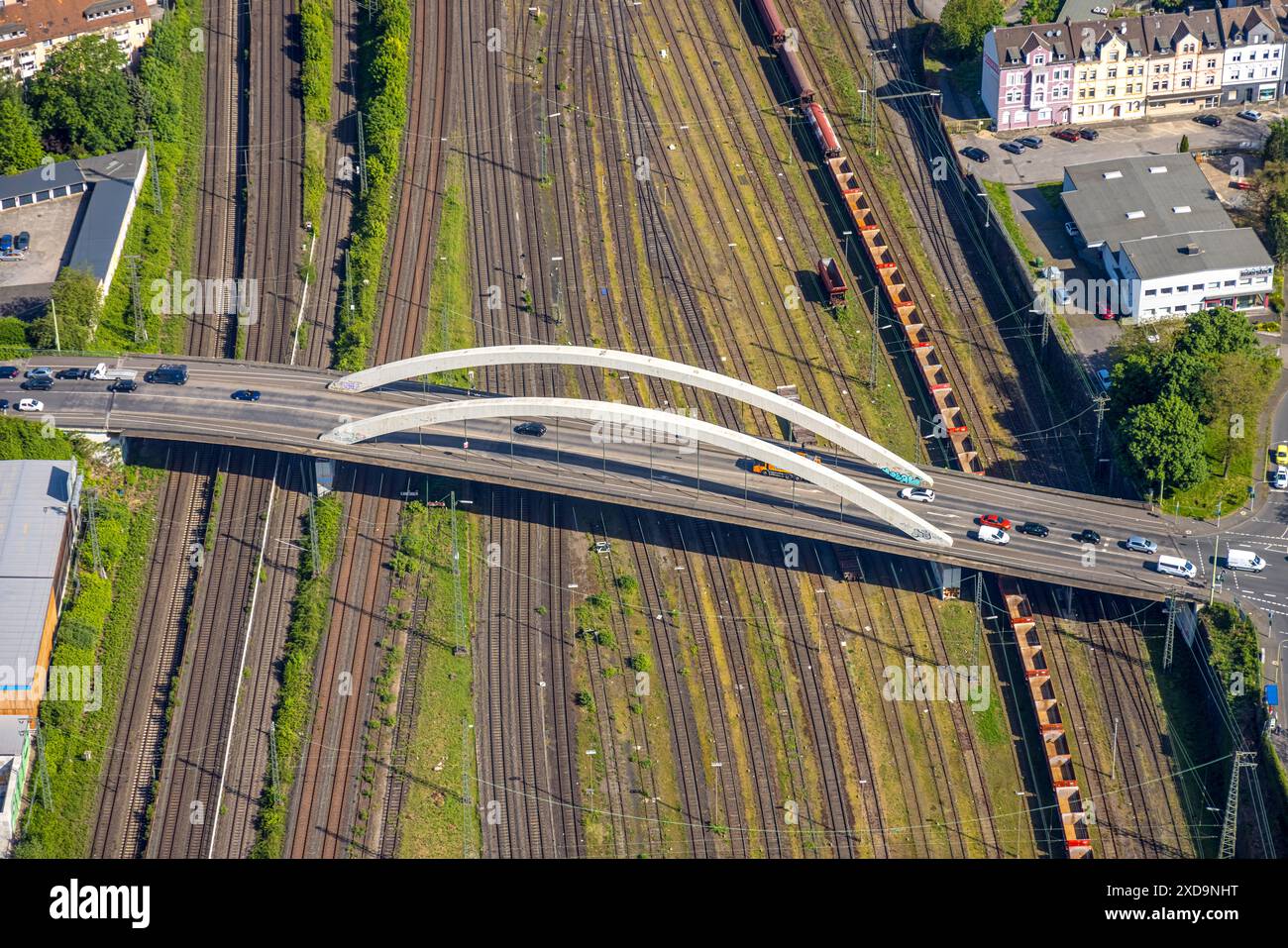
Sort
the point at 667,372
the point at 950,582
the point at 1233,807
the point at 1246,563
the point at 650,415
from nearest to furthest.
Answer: the point at 1233,807
the point at 650,415
the point at 1246,563
the point at 950,582
the point at 667,372

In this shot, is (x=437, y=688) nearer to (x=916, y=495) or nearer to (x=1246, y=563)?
(x=916, y=495)

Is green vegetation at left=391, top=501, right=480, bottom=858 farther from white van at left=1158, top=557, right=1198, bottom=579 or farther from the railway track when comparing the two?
white van at left=1158, top=557, right=1198, bottom=579

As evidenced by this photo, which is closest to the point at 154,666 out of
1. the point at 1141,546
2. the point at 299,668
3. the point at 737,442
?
the point at 299,668

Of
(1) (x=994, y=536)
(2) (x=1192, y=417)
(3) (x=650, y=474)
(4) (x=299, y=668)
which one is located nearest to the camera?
(4) (x=299, y=668)

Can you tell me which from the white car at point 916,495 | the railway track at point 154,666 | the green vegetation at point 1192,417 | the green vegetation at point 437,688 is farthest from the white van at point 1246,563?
the railway track at point 154,666

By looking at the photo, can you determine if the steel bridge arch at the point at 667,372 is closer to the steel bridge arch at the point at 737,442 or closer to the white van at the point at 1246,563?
the steel bridge arch at the point at 737,442

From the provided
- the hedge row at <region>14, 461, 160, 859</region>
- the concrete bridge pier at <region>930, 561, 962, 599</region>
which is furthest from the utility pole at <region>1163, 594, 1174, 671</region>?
the hedge row at <region>14, 461, 160, 859</region>
